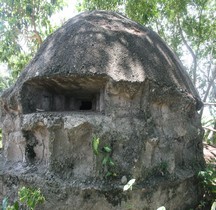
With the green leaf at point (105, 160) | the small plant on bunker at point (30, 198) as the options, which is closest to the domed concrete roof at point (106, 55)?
the green leaf at point (105, 160)

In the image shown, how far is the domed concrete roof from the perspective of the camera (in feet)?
11.1

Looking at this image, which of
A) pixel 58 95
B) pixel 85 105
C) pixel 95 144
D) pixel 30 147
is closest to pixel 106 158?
pixel 95 144

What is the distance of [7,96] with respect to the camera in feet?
13.6

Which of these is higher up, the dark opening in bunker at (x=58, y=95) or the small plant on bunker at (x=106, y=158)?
the dark opening in bunker at (x=58, y=95)

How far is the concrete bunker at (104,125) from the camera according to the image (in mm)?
3229

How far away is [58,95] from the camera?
4352 millimetres

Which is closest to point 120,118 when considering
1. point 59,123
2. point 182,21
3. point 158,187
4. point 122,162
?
point 122,162

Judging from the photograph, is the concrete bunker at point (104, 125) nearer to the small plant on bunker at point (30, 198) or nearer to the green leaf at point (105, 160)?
the green leaf at point (105, 160)

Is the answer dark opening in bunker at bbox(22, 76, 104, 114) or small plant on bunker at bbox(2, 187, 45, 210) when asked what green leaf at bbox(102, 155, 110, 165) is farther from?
small plant on bunker at bbox(2, 187, 45, 210)

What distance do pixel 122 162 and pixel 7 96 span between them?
2165mm

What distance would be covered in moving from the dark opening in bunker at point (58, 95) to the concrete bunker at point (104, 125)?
2cm

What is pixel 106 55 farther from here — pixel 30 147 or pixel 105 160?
pixel 30 147

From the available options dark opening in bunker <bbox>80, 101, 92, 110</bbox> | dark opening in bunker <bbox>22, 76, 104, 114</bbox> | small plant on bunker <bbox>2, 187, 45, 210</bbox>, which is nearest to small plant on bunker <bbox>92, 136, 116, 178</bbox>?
dark opening in bunker <bbox>22, 76, 104, 114</bbox>

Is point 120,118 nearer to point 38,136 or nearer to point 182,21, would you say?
point 38,136
